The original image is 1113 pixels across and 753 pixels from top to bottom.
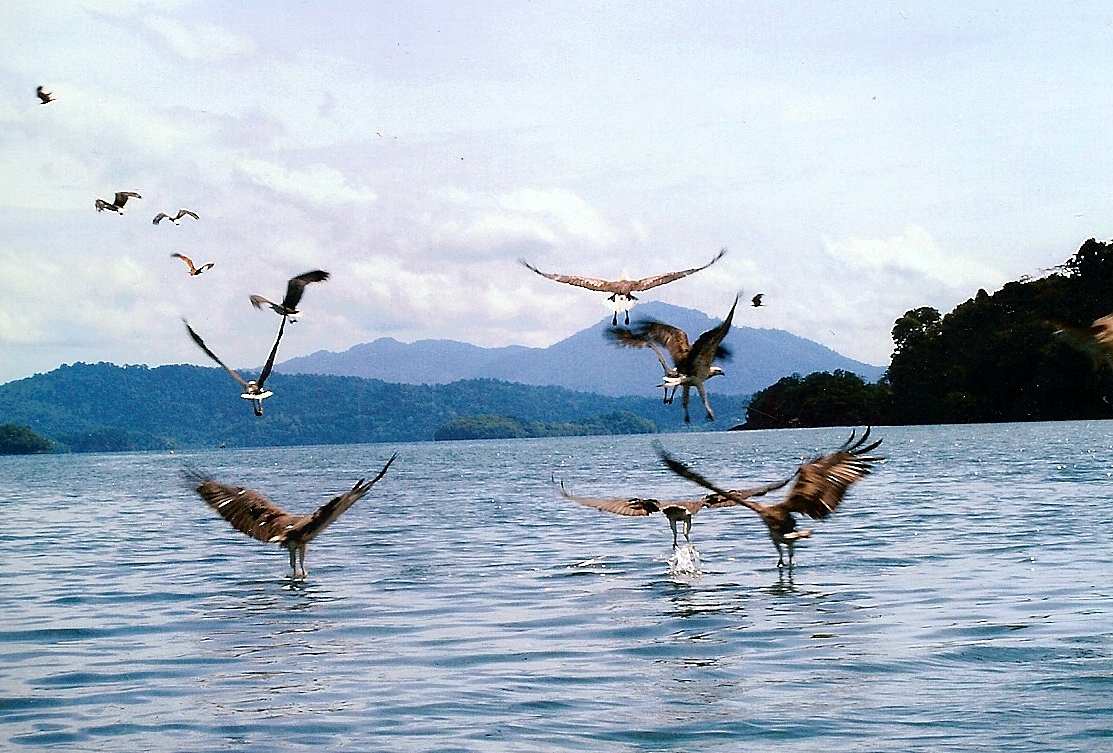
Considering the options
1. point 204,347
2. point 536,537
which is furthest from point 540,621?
point 536,537

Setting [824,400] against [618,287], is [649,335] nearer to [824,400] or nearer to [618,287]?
[618,287]

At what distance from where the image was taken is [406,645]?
15.2 meters

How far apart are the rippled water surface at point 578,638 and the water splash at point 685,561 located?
45 centimetres

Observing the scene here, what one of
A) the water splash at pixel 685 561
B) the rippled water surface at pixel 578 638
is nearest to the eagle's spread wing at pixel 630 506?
the rippled water surface at pixel 578 638

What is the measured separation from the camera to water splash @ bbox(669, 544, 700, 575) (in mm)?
21047

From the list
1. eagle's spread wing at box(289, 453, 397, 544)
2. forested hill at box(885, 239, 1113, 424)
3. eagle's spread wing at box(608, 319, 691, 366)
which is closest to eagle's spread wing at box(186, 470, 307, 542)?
eagle's spread wing at box(289, 453, 397, 544)

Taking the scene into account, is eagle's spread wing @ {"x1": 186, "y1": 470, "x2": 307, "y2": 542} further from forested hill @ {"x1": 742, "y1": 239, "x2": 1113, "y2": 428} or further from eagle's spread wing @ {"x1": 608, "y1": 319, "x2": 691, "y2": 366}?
forested hill @ {"x1": 742, "y1": 239, "x2": 1113, "y2": 428}

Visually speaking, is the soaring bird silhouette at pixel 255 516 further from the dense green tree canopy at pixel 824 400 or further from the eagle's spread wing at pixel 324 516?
the dense green tree canopy at pixel 824 400

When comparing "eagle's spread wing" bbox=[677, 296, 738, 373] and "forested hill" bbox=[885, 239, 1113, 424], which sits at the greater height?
"forested hill" bbox=[885, 239, 1113, 424]

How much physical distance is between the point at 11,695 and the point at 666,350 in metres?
11.2

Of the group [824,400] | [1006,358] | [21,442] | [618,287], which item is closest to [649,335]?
[618,287]

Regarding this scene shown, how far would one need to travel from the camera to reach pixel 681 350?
69.5 feet

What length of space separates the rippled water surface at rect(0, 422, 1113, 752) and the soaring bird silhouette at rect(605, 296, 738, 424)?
2.62 metres

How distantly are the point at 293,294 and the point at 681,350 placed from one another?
573 centimetres
